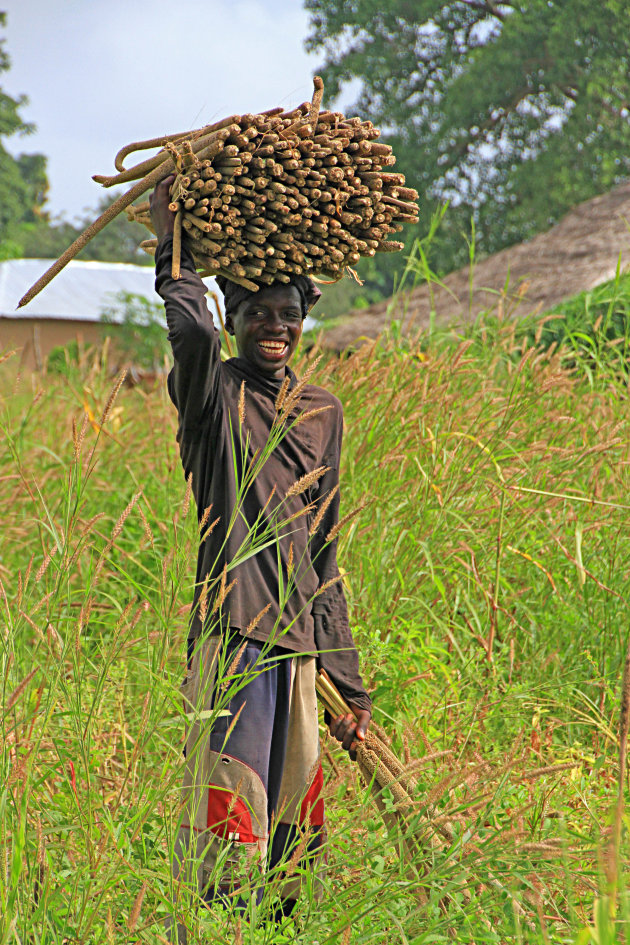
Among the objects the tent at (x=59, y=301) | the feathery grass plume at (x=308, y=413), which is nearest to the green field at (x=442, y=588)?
the feathery grass plume at (x=308, y=413)

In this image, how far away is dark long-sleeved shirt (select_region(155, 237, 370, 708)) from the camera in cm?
178

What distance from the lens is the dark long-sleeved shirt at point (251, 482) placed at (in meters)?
1.78

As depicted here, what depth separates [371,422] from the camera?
10.9 ft

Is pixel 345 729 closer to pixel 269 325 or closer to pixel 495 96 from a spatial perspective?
pixel 269 325

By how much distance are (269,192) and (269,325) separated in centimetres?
28

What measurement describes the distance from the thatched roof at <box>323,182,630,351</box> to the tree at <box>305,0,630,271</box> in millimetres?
4891

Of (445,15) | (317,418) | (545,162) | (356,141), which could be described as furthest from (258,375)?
(445,15)

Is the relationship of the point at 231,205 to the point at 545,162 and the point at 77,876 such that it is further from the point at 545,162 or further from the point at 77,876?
the point at 545,162

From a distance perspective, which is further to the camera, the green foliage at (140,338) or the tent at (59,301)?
the tent at (59,301)

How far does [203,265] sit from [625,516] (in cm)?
198

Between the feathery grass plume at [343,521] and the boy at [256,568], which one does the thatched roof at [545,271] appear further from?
the feathery grass plume at [343,521]

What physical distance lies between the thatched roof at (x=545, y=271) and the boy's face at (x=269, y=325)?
17.1 ft

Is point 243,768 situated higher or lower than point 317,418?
lower

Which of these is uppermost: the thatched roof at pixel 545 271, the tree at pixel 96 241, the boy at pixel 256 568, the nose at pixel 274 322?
the tree at pixel 96 241
